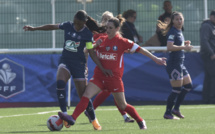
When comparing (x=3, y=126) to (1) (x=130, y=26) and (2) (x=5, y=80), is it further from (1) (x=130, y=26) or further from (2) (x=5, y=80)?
(1) (x=130, y=26)

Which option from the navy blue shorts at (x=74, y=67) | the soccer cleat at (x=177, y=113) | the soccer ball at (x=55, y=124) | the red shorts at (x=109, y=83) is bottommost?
the soccer cleat at (x=177, y=113)

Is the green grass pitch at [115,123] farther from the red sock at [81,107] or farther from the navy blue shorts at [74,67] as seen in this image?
the navy blue shorts at [74,67]

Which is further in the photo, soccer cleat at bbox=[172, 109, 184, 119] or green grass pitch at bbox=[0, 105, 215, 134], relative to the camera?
soccer cleat at bbox=[172, 109, 184, 119]

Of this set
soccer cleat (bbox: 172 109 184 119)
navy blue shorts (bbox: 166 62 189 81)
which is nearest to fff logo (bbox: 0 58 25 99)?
soccer cleat (bbox: 172 109 184 119)

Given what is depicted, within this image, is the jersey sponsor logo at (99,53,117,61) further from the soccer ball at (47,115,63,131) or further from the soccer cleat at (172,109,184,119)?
the soccer cleat at (172,109,184,119)

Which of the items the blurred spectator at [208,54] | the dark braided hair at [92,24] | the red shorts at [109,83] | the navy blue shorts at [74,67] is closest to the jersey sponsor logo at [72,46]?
the navy blue shorts at [74,67]

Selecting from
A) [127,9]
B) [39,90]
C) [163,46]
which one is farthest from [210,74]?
[39,90]

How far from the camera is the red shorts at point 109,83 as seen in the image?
9195 millimetres

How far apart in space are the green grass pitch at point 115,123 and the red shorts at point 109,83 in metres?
0.60

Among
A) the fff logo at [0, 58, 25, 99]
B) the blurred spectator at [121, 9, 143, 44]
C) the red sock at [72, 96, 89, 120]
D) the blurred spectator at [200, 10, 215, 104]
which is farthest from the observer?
the blurred spectator at [121, 9, 143, 44]

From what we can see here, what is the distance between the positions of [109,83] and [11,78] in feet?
22.4

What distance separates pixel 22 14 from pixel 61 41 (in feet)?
4.33

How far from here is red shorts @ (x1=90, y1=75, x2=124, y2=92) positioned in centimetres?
920

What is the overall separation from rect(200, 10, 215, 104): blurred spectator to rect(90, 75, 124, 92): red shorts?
650cm
